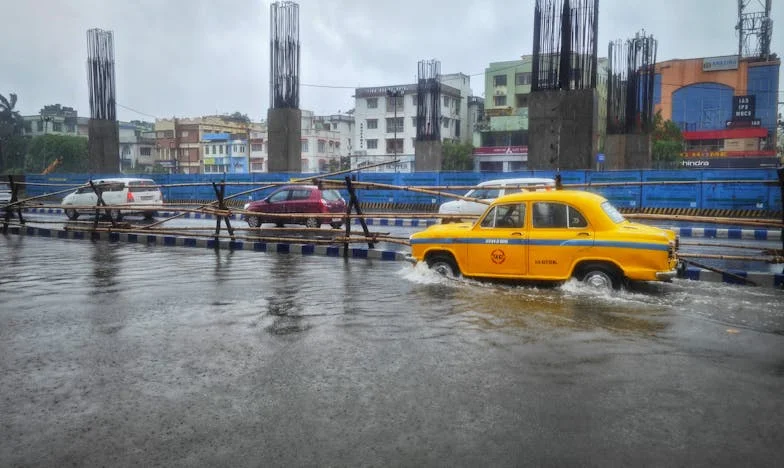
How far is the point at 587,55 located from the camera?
21.7 meters

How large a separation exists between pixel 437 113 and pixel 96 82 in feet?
65.2

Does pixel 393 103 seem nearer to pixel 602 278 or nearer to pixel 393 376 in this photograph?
pixel 602 278

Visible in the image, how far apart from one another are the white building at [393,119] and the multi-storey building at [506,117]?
5504mm

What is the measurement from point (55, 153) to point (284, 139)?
48524mm

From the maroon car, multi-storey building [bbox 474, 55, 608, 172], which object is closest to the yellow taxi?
the maroon car

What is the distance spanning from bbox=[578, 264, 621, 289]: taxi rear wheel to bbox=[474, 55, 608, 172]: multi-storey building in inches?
2003

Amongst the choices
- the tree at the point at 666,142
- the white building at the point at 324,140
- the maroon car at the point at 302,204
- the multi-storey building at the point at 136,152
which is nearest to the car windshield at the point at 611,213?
the maroon car at the point at 302,204

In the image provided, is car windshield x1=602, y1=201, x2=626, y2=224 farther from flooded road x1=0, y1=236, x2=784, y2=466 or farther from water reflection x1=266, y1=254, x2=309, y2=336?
water reflection x1=266, y1=254, x2=309, y2=336

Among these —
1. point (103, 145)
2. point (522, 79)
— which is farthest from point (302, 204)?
point (522, 79)

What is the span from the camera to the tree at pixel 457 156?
2434 inches

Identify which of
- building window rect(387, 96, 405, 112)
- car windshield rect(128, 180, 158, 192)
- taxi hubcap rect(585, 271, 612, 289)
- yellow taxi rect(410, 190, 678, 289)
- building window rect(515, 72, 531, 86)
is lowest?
taxi hubcap rect(585, 271, 612, 289)

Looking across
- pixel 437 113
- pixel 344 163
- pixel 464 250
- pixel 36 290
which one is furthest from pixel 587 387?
pixel 344 163

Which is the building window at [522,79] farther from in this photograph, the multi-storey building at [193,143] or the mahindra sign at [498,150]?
the multi-storey building at [193,143]

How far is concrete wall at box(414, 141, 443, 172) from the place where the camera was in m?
38.3
